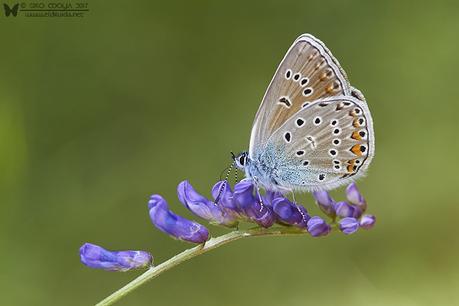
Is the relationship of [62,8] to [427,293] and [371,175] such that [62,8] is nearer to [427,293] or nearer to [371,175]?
[371,175]

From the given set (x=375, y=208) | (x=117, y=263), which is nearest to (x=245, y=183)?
(x=117, y=263)

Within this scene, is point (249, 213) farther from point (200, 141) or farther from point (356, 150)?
point (200, 141)

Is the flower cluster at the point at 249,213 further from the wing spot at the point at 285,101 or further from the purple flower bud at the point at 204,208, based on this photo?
the wing spot at the point at 285,101

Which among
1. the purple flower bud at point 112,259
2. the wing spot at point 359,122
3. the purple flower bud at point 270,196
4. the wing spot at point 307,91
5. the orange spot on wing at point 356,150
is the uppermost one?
the wing spot at point 307,91

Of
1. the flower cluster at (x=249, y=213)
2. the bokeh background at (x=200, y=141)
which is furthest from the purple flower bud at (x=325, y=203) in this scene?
the bokeh background at (x=200, y=141)

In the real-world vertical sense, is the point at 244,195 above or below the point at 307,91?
below

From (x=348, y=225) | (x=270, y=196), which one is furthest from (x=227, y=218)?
(x=348, y=225)

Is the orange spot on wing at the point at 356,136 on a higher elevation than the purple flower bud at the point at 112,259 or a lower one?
higher
